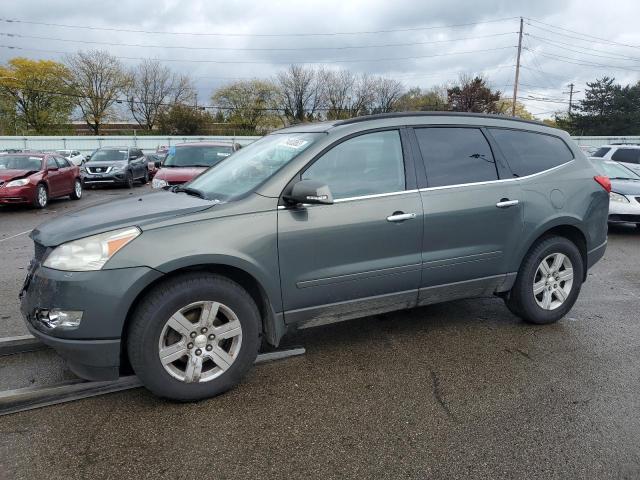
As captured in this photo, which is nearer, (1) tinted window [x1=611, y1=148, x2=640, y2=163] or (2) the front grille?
(2) the front grille

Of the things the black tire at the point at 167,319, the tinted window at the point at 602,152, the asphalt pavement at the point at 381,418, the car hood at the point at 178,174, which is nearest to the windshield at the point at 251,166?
the black tire at the point at 167,319

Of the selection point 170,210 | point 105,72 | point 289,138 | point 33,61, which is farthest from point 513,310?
point 33,61

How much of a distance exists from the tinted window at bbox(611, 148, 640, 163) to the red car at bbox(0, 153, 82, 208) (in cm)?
1540

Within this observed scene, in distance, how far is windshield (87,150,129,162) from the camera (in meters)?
20.9

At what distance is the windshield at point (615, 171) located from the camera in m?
10.4

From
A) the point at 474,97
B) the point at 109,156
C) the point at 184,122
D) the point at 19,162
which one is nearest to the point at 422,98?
the point at 474,97

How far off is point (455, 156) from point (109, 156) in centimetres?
2014

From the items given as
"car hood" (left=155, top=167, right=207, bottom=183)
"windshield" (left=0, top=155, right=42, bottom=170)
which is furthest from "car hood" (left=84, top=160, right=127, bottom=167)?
"car hood" (left=155, top=167, right=207, bottom=183)

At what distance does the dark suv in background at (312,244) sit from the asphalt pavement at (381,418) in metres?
0.29

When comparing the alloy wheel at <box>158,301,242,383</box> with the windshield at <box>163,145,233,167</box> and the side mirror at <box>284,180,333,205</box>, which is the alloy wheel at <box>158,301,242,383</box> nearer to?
the side mirror at <box>284,180,333,205</box>

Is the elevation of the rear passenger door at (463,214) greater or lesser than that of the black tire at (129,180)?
greater

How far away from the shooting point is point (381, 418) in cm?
296

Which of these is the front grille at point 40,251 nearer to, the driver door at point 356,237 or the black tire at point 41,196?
the driver door at point 356,237

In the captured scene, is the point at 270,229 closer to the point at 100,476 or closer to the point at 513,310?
the point at 100,476
